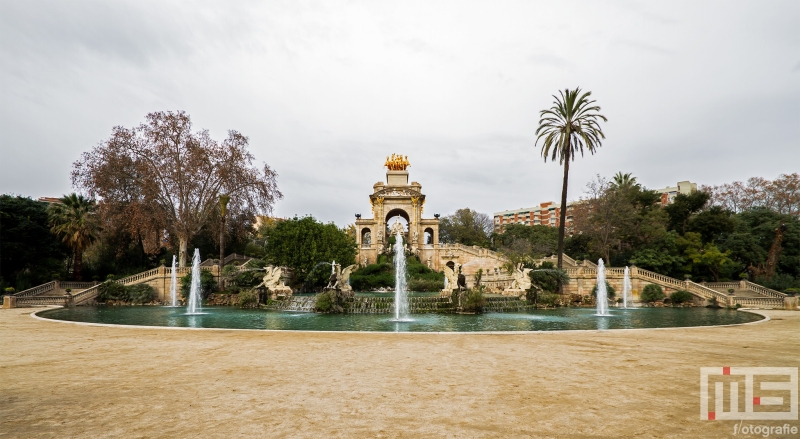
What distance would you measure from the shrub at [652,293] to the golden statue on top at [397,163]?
50.9 metres

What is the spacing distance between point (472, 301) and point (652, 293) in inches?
667

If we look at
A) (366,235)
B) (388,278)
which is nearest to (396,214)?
(366,235)

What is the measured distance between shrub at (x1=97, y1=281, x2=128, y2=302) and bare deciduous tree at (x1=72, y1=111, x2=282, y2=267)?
16.5ft

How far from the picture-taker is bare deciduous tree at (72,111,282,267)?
3566 cm

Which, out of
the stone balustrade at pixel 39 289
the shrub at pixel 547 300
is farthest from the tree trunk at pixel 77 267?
the shrub at pixel 547 300

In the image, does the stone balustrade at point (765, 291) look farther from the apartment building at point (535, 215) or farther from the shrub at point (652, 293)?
the apartment building at point (535, 215)

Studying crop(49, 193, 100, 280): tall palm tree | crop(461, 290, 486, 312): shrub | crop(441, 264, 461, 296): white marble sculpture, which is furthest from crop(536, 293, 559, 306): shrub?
crop(49, 193, 100, 280): tall palm tree

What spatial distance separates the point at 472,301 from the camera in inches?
880

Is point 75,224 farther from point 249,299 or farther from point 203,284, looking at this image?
point 249,299

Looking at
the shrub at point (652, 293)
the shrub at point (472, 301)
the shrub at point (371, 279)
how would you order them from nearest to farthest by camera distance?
the shrub at point (472, 301) < the shrub at point (652, 293) < the shrub at point (371, 279)

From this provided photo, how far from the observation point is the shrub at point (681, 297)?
95.5 feet

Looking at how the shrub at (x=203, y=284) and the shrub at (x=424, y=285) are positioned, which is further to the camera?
the shrub at (x=424, y=285)

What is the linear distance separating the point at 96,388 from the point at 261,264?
31335 mm

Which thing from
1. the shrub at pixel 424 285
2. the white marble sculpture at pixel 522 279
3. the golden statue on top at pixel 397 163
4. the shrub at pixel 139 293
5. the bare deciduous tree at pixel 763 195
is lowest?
the shrub at pixel 424 285
